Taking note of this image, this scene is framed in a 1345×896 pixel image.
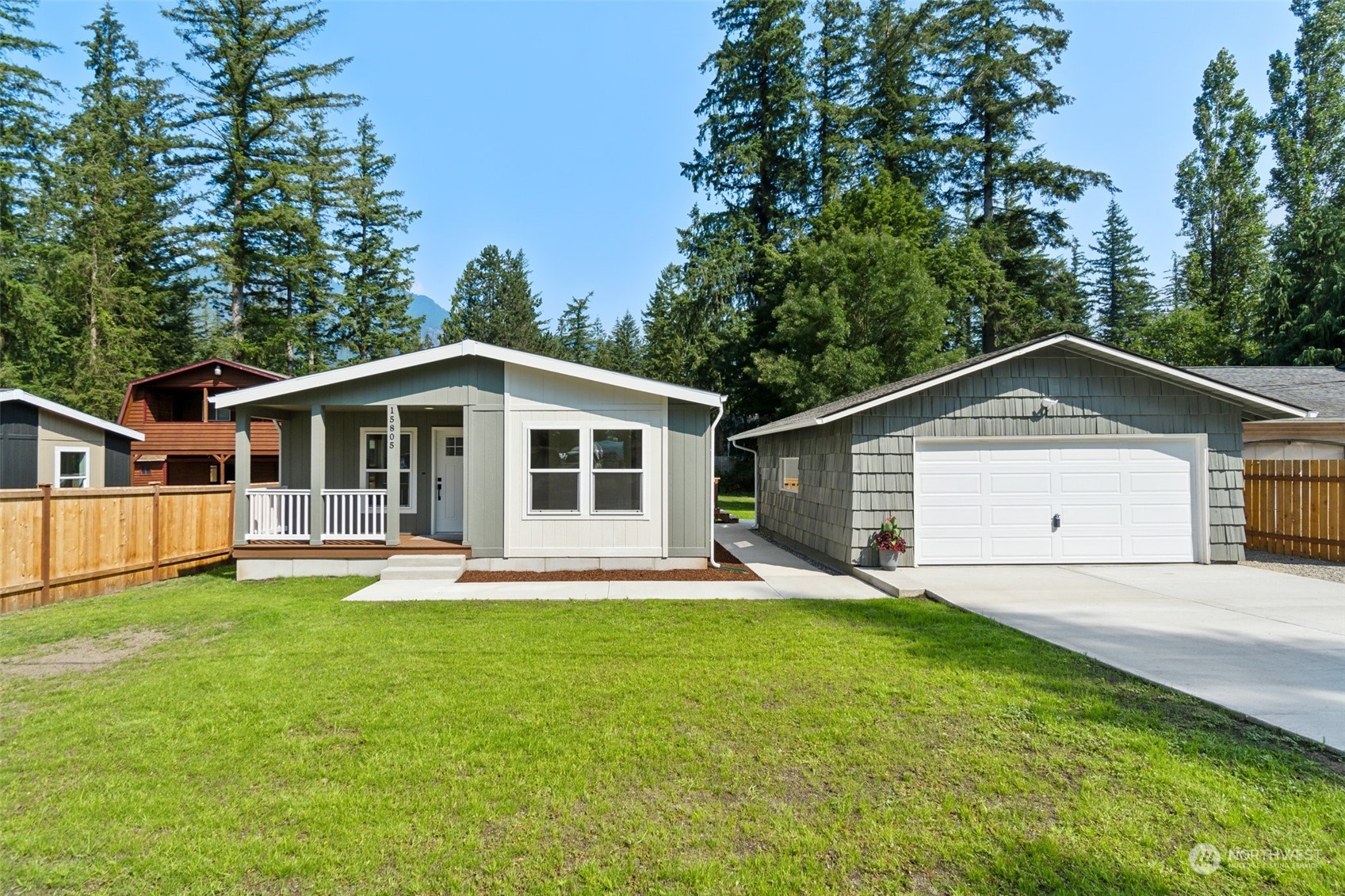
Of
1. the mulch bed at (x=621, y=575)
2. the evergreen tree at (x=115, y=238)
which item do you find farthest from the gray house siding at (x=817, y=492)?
the evergreen tree at (x=115, y=238)

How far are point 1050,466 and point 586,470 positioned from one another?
273 inches

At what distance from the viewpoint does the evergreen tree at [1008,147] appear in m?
28.8

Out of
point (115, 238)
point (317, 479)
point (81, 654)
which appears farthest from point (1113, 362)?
point (115, 238)

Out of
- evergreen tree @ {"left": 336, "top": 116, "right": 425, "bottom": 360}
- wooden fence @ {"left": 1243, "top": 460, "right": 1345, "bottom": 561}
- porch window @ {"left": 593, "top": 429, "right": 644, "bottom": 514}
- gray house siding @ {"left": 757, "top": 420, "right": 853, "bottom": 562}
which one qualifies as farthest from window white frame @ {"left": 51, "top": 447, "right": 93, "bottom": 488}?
wooden fence @ {"left": 1243, "top": 460, "right": 1345, "bottom": 561}

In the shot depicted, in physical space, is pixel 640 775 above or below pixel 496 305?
below

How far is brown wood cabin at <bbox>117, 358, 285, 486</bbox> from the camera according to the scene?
2036cm

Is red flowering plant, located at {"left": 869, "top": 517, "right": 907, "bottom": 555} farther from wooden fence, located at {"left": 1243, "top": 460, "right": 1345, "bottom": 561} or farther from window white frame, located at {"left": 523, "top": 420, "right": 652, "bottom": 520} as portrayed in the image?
wooden fence, located at {"left": 1243, "top": 460, "right": 1345, "bottom": 561}

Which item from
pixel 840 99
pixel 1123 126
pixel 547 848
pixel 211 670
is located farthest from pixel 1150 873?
pixel 840 99

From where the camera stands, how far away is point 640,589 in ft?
27.7

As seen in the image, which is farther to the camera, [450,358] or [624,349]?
[624,349]

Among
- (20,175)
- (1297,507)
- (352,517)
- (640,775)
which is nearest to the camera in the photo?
(640,775)

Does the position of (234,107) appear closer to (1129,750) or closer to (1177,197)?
(1129,750)

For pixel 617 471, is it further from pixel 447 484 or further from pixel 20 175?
pixel 20 175

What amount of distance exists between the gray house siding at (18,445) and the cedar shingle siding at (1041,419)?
1624 cm
